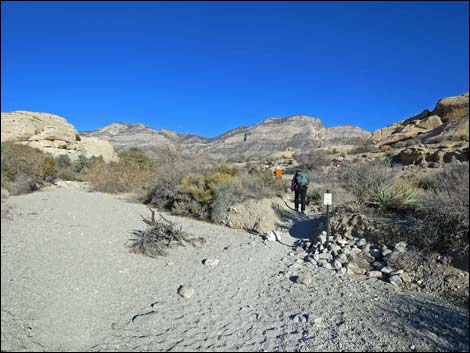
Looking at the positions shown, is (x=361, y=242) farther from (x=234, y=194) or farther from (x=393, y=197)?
(x=234, y=194)

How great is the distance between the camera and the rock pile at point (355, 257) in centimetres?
552

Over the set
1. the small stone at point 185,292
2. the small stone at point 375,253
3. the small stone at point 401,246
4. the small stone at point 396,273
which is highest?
the small stone at point 401,246

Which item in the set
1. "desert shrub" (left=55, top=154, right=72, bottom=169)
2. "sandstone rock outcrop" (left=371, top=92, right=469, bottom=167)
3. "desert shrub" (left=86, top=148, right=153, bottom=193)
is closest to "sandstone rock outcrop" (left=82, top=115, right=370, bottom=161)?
"sandstone rock outcrop" (left=371, top=92, right=469, bottom=167)

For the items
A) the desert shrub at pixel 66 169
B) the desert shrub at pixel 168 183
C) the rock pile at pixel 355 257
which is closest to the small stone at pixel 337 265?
the rock pile at pixel 355 257

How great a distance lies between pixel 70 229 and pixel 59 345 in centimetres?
373

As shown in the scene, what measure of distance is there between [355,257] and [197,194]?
18.3 feet

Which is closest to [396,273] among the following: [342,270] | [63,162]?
[342,270]

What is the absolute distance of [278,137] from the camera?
218 feet

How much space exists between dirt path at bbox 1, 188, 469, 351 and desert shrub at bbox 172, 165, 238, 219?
12.8ft

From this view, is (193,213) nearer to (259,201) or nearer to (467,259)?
(259,201)

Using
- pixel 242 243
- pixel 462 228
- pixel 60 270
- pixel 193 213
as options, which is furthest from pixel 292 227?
pixel 60 270

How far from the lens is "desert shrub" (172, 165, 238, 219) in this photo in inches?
401

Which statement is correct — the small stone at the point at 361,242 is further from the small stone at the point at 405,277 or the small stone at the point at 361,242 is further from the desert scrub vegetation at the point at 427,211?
the small stone at the point at 405,277

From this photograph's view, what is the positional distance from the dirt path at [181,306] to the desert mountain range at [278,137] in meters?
1.45
